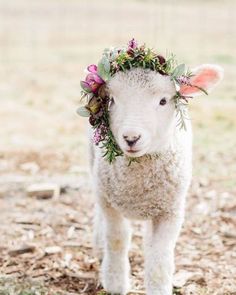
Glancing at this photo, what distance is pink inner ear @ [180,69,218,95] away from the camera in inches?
181

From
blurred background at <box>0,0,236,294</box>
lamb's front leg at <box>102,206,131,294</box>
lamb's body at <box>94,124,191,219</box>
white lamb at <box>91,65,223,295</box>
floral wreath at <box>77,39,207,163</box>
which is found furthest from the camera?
blurred background at <box>0,0,236,294</box>

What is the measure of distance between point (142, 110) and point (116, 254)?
138cm

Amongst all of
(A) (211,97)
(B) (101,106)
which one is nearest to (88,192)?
(B) (101,106)

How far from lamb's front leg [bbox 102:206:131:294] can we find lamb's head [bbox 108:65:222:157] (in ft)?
2.76

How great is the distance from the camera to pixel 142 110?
420 centimetres

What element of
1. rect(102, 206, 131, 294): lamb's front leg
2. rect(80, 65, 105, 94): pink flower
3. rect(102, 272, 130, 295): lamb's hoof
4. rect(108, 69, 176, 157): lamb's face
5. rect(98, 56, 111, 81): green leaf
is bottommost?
rect(102, 272, 130, 295): lamb's hoof

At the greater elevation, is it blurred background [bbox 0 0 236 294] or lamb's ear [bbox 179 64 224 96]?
Result: lamb's ear [bbox 179 64 224 96]

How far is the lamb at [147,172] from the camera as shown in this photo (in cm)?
425

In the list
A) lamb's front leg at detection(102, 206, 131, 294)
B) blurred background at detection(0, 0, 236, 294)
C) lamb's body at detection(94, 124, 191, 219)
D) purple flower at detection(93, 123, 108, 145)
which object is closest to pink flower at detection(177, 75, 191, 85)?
lamb's body at detection(94, 124, 191, 219)

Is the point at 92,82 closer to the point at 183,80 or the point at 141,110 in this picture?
the point at 141,110

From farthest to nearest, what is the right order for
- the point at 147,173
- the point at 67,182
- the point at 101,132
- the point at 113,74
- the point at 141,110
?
1. the point at 67,182
2. the point at 147,173
3. the point at 101,132
4. the point at 113,74
5. the point at 141,110

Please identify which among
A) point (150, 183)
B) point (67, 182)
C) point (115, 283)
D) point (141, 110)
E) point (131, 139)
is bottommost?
point (115, 283)

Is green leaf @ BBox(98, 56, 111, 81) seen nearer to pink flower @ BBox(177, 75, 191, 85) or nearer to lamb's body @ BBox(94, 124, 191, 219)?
pink flower @ BBox(177, 75, 191, 85)

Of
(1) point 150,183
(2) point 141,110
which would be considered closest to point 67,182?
(1) point 150,183
